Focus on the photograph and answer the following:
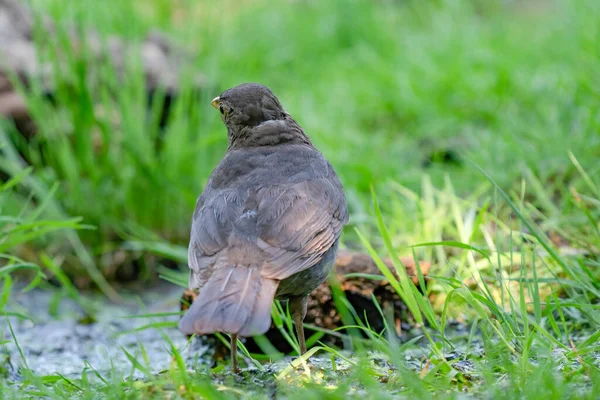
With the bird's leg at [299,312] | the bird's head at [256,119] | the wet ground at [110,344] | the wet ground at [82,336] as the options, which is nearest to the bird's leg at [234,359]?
the wet ground at [110,344]

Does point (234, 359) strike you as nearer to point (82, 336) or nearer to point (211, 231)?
point (211, 231)

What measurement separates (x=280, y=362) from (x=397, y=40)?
5.50 meters

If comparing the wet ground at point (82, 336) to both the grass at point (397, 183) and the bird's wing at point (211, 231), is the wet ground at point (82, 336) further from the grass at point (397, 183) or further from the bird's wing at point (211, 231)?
the bird's wing at point (211, 231)

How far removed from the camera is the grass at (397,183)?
2684 millimetres

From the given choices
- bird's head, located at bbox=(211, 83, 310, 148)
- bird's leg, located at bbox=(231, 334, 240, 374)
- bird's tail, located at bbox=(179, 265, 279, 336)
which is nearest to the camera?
bird's tail, located at bbox=(179, 265, 279, 336)

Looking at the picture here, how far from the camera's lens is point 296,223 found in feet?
9.88

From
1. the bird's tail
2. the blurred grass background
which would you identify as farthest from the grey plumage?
the blurred grass background

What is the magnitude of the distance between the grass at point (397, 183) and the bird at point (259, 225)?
22 cm

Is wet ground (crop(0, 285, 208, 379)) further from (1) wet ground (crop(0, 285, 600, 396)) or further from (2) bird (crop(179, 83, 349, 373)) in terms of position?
(2) bird (crop(179, 83, 349, 373))

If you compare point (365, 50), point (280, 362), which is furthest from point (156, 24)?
point (280, 362)

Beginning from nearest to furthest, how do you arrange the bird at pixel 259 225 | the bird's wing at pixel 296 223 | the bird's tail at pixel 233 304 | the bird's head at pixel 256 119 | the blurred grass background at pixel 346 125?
the bird's tail at pixel 233 304 → the bird at pixel 259 225 → the bird's wing at pixel 296 223 → the bird's head at pixel 256 119 → the blurred grass background at pixel 346 125

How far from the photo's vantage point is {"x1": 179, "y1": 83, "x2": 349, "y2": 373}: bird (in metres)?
2.55

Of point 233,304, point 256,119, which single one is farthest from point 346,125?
point 233,304

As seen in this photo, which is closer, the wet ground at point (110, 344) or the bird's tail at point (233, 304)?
the bird's tail at point (233, 304)
